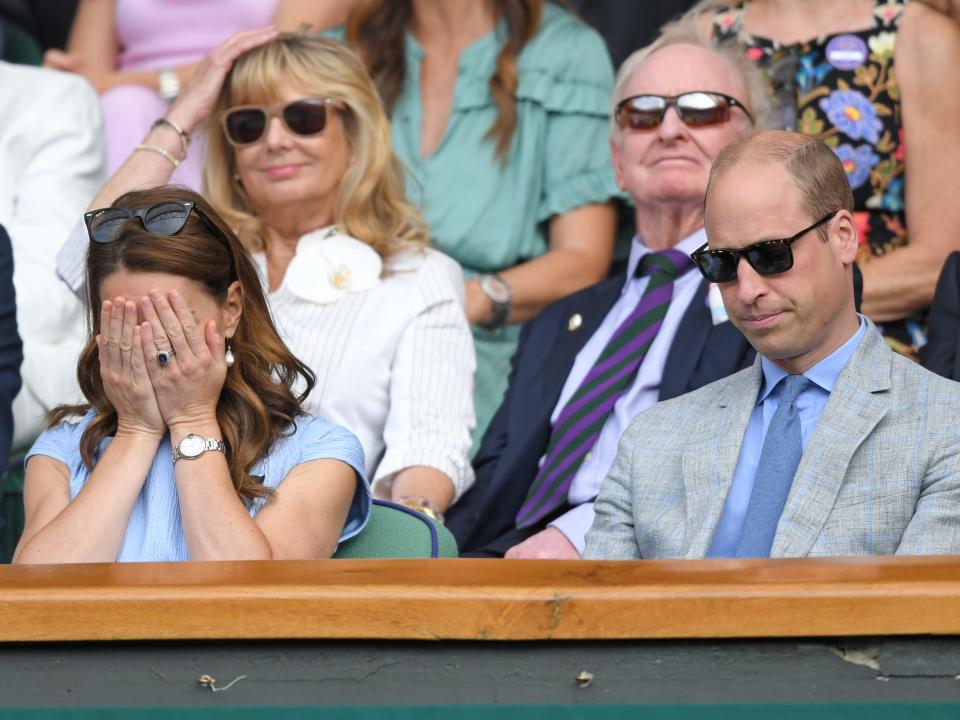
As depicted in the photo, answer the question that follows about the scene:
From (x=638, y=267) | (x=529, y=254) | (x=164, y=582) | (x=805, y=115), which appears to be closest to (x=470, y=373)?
(x=638, y=267)

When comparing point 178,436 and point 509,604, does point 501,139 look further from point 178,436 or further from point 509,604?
point 509,604

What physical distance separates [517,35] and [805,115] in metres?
0.91

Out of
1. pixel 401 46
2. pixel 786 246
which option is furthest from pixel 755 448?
pixel 401 46

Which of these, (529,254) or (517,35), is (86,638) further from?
(517,35)

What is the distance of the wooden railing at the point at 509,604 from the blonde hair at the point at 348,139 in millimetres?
1983

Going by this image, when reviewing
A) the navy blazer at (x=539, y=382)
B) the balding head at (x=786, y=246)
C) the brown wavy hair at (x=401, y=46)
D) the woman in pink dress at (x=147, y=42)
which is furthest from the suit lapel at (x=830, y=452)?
the woman in pink dress at (x=147, y=42)

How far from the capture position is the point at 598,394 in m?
3.32

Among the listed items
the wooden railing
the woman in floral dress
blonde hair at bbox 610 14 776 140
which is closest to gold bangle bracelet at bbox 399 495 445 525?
blonde hair at bbox 610 14 776 140

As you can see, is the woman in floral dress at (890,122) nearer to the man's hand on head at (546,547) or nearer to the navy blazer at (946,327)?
the navy blazer at (946,327)

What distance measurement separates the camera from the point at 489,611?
5.48ft

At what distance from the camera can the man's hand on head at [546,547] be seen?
3.08 metres

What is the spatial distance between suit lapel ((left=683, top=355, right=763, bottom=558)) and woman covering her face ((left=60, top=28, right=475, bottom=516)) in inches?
37.7

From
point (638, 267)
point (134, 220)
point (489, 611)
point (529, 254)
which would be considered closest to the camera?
point (489, 611)

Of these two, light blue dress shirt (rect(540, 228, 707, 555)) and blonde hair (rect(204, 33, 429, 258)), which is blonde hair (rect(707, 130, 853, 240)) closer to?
light blue dress shirt (rect(540, 228, 707, 555))
